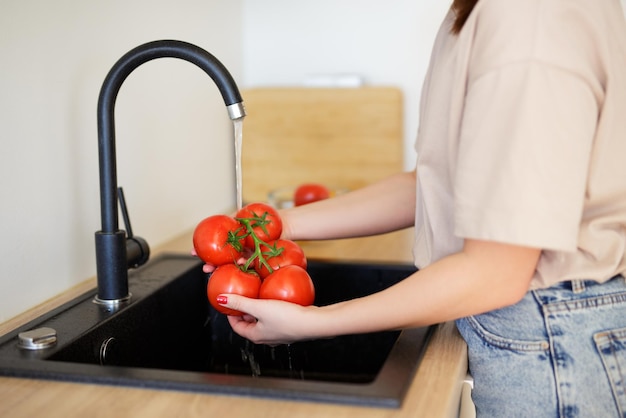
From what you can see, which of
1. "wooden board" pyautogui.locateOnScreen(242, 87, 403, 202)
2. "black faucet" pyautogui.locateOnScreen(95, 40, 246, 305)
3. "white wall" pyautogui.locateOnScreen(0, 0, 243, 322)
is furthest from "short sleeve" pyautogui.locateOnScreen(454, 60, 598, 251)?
"wooden board" pyautogui.locateOnScreen(242, 87, 403, 202)

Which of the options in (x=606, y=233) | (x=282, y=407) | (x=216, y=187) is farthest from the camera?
(x=216, y=187)

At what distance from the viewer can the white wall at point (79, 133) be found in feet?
3.86

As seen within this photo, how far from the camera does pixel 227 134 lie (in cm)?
198

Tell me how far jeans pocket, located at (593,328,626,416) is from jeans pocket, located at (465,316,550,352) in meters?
0.07

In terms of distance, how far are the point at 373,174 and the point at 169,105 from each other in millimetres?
554

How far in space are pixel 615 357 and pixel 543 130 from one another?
33 centimetres

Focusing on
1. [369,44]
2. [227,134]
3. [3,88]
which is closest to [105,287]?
[3,88]

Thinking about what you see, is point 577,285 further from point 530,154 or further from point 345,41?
point 345,41

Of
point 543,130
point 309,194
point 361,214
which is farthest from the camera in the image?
point 309,194

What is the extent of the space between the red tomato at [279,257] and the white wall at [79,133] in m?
0.36

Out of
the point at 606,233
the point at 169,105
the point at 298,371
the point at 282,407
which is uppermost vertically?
the point at 169,105

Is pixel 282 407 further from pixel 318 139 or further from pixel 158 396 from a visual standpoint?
pixel 318 139

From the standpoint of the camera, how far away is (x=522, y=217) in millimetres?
846

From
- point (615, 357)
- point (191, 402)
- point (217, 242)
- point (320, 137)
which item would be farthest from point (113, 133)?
point (320, 137)
